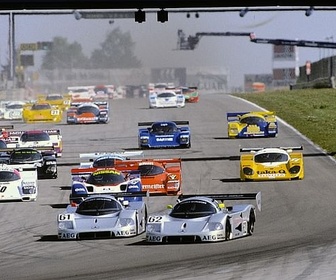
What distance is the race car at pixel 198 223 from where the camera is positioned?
2900cm

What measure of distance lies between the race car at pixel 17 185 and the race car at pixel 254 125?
24.3 meters

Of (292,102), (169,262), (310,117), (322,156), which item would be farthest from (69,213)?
(292,102)

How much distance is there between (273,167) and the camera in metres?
46.2

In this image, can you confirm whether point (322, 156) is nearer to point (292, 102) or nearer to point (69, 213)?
point (69, 213)

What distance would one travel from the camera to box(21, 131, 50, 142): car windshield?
194 ft

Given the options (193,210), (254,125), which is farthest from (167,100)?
(193,210)

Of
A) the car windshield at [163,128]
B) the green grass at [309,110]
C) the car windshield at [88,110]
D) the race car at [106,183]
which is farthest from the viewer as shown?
the car windshield at [88,110]

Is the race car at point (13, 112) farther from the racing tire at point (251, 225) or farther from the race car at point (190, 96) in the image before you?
the racing tire at point (251, 225)

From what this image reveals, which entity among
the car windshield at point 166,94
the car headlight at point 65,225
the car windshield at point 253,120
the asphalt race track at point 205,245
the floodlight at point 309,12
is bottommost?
the asphalt race track at point 205,245

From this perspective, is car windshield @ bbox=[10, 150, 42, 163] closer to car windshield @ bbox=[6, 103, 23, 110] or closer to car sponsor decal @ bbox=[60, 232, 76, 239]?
car sponsor decal @ bbox=[60, 232, 76, 239]

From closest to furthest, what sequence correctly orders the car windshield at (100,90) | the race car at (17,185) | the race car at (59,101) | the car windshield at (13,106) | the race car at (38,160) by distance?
1. the race car at (17,185)
2. the race car at (38,160)
3. the car windshield at (13,106)
4. the race car at (59,101)
5. the car windshield at (100,90)

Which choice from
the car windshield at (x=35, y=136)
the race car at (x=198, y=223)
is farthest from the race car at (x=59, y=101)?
the race car at (x=198, y=223)

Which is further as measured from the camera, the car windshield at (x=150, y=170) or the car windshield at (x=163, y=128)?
the car windshield at (x=163, y=128)

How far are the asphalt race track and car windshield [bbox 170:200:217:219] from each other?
1.20 m
